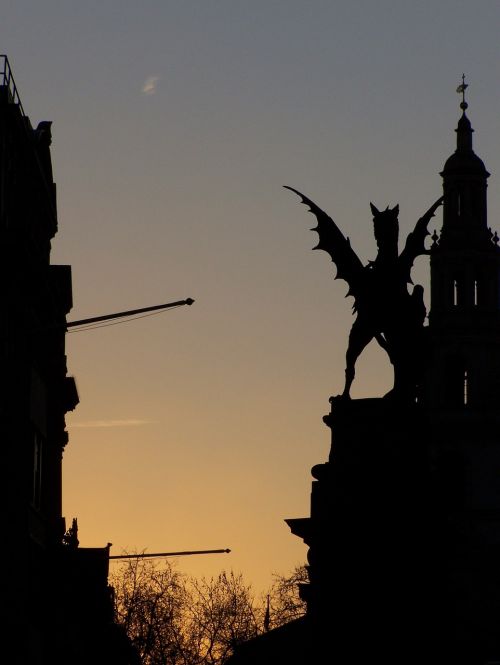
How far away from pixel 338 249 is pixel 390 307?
2346 millimetres

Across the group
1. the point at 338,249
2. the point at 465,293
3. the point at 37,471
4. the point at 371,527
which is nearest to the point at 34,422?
the point at 37,471

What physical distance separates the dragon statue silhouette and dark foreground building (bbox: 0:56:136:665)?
6.95 metres

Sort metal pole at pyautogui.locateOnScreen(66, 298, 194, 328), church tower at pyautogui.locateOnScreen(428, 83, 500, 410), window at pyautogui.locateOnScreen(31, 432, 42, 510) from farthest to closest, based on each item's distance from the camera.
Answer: church tower at pyautogui.locateOnScreen(428, 83, 500, 410), window at pyautogui.locateOnScreen(31, 432, 42, 510), metal pole at pyautogui.locateOnScreen(66, 298, 194, 328)

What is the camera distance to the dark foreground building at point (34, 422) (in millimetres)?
58406

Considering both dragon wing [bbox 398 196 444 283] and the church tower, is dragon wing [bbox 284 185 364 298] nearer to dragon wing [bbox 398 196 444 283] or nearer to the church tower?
dragon wing [bbox 398 196 444 283]

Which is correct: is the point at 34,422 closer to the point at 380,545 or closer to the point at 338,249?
the point at 338,249

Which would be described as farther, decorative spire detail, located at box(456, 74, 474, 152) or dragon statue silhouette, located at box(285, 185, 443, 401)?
decorative spire detail, located at box(456, 74, 474, 152)

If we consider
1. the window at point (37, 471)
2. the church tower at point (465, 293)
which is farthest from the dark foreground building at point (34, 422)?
the church tower at point (465, 293)

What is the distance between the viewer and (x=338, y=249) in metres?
50.3

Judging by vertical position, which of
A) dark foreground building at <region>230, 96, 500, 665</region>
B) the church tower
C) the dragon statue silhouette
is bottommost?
dark foreground building at <region>230, 96, 500, 665</region>

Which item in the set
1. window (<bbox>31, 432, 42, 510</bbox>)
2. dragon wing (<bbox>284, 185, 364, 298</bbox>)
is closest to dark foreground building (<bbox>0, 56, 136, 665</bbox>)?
window (<bbox>31, 432, 42, 510</bbox>)

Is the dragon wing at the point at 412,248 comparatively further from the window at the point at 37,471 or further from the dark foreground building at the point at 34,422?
the window at the point at 37,471

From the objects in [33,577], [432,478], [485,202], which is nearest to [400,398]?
[432,478]

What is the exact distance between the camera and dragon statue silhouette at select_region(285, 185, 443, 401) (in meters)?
47.9
